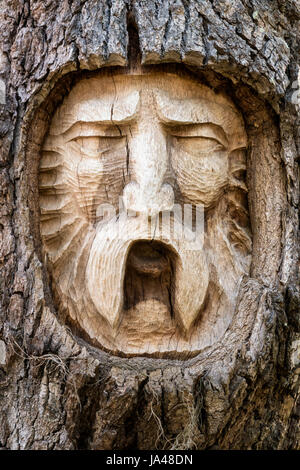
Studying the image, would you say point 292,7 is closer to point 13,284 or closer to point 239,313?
point 239,313

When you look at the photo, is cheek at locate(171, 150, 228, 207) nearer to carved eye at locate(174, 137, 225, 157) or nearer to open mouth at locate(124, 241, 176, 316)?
carved eye at locate(174, 137, 225, 157)

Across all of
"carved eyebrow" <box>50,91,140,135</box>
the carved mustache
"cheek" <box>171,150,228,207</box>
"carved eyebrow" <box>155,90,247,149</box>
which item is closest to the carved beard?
the carved mustache

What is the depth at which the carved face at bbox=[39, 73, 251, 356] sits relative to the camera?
7.48 feet

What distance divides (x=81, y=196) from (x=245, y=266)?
70 cm

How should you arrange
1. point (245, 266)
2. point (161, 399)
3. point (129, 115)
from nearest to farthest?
point (161, 399)
point (129, 115)
point (245, 266)

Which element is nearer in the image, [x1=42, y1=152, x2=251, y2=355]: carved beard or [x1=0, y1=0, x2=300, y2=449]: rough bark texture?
[x1=0, y1=0, x2=300, y2=449]: rough bark texture

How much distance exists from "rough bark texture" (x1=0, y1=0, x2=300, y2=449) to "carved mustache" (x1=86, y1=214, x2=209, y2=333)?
16 centimetres

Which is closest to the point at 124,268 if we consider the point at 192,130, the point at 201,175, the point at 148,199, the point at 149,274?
the point at 149,274

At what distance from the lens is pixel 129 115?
2.26 metres

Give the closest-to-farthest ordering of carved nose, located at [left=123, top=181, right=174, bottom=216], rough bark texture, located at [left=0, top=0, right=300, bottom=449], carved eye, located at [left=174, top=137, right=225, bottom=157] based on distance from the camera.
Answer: rough bark texture, located at [left=0, top=0, right=300, bottom=449] < carved nose, located at [left=123, top=181, right=174, bottom=216] < carved eye, located at [left=174, top=137, right=225, bottom=157]

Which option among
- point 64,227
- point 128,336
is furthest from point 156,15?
point 128,336

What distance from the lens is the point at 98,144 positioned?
2.33 meters

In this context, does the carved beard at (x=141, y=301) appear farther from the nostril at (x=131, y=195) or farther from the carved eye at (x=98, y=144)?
the carved eye at (x=98, y=144)

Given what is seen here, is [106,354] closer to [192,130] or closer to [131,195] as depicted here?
[131,195]
